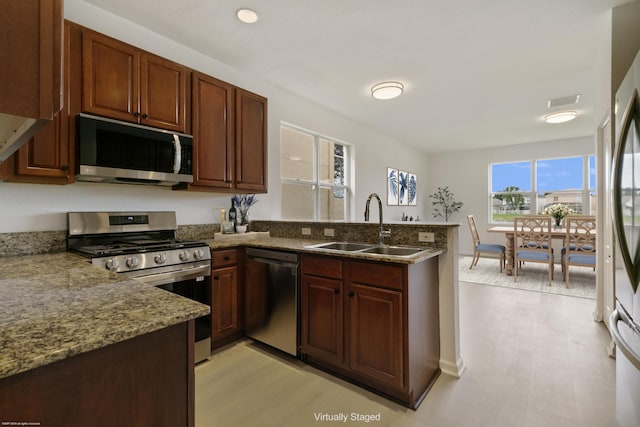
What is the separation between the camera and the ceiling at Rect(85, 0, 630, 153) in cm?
230

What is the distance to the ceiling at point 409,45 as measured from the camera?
2297mm

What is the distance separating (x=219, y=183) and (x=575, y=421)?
299 cm

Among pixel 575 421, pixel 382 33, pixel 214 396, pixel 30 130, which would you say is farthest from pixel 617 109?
pixel 214 396

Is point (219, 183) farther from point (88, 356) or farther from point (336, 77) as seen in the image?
point (88, 356)

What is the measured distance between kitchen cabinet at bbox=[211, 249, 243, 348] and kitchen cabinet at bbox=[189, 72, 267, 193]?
690 mm

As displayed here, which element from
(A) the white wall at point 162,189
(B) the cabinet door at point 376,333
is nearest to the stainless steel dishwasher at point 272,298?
(B) the cabinet door at point 376,333

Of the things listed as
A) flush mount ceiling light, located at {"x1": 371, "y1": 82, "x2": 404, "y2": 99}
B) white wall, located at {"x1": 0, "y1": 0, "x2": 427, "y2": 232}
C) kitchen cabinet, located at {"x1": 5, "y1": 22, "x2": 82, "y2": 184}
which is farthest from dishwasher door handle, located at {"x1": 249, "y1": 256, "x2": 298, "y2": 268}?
flush mount ceiling light, located at {"x1": 371, "y1": 82, "x2": 404, "y2": 99}

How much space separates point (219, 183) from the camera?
109 inches

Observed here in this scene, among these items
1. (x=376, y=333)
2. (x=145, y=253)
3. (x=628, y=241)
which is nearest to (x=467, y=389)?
(x=376, y=333)

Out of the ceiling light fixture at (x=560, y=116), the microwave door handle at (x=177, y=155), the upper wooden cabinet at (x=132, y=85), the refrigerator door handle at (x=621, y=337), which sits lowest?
the refrigerator door handle at (x=621, y=337)

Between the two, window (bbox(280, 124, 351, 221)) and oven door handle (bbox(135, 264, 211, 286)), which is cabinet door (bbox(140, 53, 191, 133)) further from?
window (bbox(280, 124, 351, 221))

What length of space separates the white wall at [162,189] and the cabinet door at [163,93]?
16.3 inches

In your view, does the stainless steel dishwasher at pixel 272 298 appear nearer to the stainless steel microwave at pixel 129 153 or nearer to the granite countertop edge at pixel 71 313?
the stainless steel microwave at pixel 129 153

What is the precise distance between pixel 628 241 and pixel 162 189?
3075 mm
